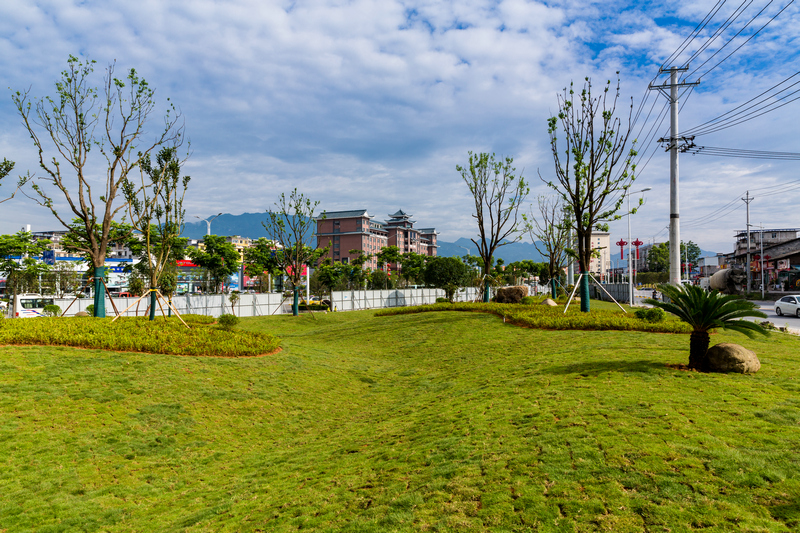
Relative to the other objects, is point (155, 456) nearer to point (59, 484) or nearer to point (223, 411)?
point (59, 484)

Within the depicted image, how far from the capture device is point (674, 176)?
18219 millimetres

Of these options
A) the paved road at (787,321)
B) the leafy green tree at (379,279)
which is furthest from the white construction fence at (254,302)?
the paved road at (787,321)

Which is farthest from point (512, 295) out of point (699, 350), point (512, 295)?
point (699, 350)

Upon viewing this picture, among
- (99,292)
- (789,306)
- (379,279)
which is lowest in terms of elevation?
(789,306)

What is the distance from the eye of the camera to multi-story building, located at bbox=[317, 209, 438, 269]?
13200 centimetres

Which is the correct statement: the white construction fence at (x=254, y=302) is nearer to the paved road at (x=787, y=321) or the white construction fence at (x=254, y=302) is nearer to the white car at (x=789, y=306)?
the white car at (x=789, y=306)

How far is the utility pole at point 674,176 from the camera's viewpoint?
58.3 feet

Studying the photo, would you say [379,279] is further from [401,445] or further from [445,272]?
[401,445]

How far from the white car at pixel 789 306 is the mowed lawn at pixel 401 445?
2328cm

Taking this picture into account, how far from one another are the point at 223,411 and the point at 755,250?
269 ft

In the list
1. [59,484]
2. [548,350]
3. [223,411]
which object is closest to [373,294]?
[548,350]

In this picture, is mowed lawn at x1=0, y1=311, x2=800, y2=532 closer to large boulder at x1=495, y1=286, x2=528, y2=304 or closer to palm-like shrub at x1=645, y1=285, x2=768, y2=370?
palm-like shrub at x1=645, y1=285, x2=768, y2=370

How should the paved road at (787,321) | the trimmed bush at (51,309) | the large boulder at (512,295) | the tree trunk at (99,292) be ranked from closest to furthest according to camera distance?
1. the tree trunk at (99,292)
2. the paved road at (787,321)
3. the trimmed bush at (51,309)
4. the large boulder at (512,295)

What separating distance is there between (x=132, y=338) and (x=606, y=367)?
12.5m
